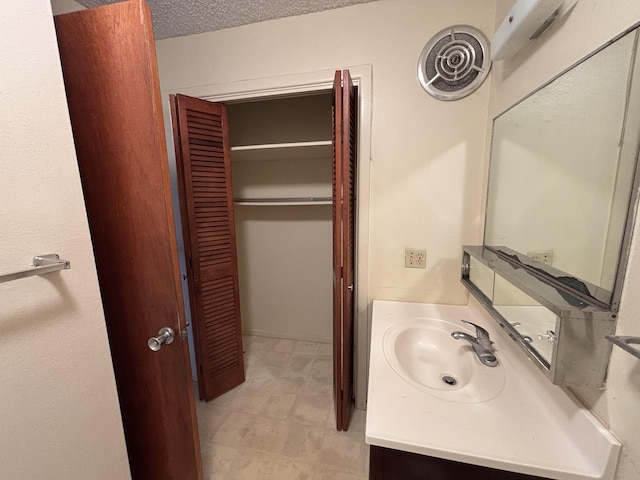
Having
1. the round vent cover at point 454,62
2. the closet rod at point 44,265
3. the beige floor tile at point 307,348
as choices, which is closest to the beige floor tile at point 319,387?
the beige floor tile at point 307,348

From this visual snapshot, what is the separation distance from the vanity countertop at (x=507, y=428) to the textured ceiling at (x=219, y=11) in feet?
5.82

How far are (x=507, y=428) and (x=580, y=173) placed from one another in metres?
0.72

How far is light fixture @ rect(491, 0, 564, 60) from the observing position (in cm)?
78

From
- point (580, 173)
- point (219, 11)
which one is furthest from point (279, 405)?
point (219, 11)

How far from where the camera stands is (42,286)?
0.66 m

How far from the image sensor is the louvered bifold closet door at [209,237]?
4.97ft

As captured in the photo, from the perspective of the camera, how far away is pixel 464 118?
133 centimetres

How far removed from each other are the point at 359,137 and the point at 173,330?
127cm

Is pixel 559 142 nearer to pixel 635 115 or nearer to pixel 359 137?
pixel 635 115

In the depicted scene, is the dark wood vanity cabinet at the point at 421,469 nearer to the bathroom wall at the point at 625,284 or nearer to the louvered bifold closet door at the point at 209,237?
the bathroom wall at the point at 625,284

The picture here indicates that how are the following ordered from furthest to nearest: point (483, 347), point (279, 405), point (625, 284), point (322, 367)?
point (322, 367) < point (279, 405) < point (483, 347) < point (625, 284)

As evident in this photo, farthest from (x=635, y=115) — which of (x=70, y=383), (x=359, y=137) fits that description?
(x=70, y=383)

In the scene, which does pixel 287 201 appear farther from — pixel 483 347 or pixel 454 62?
pixel 483 347

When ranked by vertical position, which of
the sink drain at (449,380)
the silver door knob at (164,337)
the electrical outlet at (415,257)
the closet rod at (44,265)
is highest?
the closet rod at (44,265)
